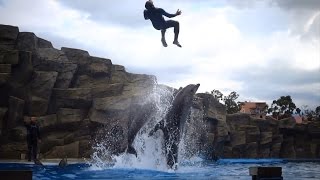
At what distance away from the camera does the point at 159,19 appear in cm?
852

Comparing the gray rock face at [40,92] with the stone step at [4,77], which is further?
the gray rock face at [40,92]

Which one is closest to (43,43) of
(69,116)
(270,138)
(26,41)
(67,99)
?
(26,41)

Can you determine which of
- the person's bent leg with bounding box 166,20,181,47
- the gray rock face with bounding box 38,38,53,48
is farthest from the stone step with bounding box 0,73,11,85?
the person's bent leg with bounding box 166,20,181,47

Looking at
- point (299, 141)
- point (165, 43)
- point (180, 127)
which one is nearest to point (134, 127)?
point (180, 127)

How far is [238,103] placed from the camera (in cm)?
4997

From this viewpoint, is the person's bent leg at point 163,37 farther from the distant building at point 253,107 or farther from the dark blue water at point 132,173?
the distant building at point 253,107

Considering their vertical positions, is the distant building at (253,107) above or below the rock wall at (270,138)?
above

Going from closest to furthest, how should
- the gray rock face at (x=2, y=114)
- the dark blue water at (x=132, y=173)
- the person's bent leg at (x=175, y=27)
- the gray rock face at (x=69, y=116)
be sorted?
the dark blue water at (x=132, y=173) < the person's bent leg at (x=175, y=27) < the gray rock face at (x=2, y=114) < the gray rock face at (x=69, y=116)

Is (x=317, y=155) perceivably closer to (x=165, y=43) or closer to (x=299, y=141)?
(x=299, y=141)

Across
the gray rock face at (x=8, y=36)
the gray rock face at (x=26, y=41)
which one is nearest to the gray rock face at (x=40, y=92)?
the gray rock face at (x=26, y=41)

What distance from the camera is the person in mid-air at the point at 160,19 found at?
841 centimetres

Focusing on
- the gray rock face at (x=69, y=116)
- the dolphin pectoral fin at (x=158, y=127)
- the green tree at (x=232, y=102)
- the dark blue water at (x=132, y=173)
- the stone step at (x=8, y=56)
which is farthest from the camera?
the green tree at (x=232, y=102)

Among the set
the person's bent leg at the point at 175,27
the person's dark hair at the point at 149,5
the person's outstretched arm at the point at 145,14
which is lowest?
the person's bent leg at the point at 175,27

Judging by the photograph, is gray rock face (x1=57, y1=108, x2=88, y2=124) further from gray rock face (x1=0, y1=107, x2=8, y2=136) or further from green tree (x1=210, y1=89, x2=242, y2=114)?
green tree (x1=210, y1=89, x2=242, y2=114)
